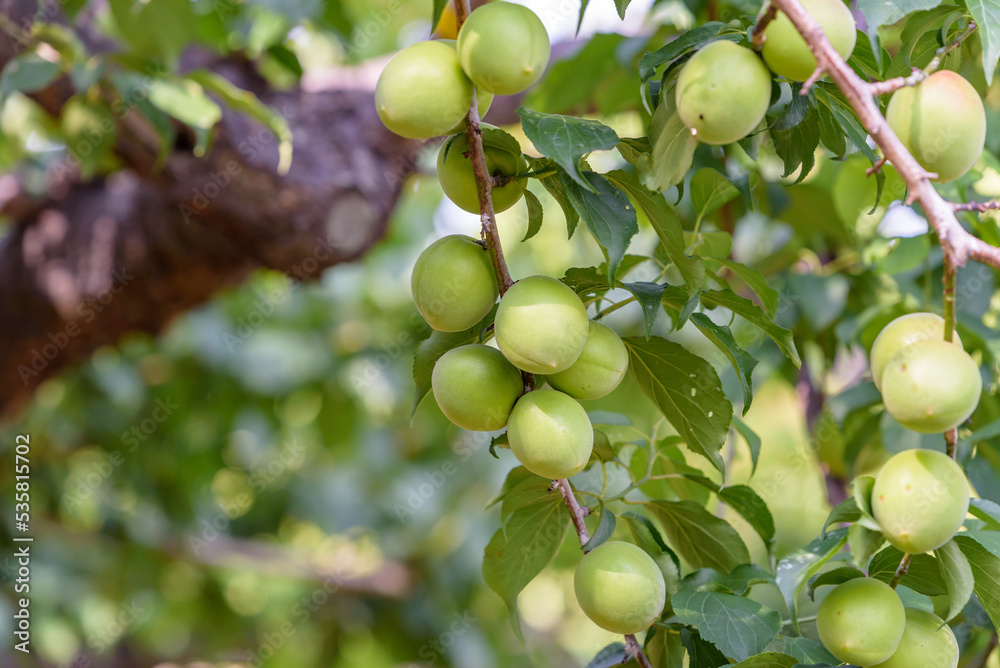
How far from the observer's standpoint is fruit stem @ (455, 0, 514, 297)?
0.56 metres

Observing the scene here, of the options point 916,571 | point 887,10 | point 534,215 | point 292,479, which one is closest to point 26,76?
point 534,215

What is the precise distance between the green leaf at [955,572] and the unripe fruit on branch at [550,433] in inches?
9.4

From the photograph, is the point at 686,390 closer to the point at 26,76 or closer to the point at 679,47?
the point at 679,47

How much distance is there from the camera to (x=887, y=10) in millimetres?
493

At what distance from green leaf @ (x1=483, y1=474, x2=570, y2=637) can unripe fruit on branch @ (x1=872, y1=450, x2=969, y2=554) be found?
0.29 metres

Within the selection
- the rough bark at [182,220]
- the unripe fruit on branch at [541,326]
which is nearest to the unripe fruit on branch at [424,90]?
the unripe fruit on branch at [541,326]

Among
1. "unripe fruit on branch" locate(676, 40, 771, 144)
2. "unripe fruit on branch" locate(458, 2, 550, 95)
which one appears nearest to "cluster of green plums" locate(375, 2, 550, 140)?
"unripe fruit on branch" locate(458, 2, 550, 95)

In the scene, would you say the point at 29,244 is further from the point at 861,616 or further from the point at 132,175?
the point at 861,616

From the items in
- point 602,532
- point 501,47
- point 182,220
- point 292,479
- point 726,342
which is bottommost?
point 292,479

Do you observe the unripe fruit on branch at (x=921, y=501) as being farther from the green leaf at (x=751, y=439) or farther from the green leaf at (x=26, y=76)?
the green leaf at (x=26, y=76)

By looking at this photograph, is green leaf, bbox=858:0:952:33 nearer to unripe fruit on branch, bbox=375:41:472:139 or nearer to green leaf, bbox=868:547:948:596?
unripe fruit on branch, bbox=375:41:472:139

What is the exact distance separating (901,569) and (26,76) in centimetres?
132

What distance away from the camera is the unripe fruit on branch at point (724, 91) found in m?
0.50

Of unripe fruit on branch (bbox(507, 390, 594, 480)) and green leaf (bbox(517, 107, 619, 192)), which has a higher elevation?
green leaf (bbox(517, 107, 619, 192))
